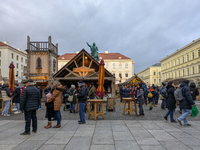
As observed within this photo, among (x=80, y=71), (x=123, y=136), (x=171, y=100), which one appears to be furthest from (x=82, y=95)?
(x=80, y=71)

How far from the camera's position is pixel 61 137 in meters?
4.80

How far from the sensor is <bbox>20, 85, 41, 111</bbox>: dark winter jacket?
16.7 feet

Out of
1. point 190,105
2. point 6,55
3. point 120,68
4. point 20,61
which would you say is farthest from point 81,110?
point 120,68

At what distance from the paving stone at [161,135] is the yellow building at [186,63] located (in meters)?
35.8

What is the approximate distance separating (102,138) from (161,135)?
1.79 m

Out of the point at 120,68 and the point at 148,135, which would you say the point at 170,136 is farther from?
the point at 120,68

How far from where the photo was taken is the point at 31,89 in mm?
5285

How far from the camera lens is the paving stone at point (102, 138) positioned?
4.33 m

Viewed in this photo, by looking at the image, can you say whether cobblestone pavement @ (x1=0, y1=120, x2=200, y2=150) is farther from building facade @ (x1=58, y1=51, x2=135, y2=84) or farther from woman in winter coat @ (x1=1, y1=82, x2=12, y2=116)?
building facade @ (x1=58, y1=51, x2=135, y2=84)

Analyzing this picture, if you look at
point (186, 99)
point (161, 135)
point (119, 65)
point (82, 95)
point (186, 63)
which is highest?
point (119, 65)

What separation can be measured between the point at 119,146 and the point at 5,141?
9.87 feet

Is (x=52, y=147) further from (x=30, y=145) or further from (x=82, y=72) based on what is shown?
(x=82, y=72)

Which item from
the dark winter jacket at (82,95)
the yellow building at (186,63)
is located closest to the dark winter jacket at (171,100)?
the dark winter jacket at (82,95)

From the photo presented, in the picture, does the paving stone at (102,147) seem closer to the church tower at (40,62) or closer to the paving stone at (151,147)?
the paving stone at (151,147)
